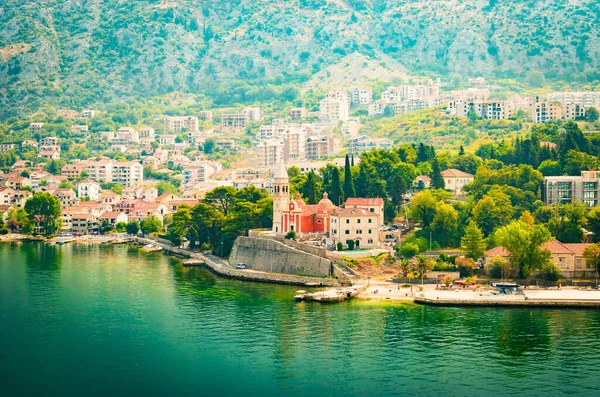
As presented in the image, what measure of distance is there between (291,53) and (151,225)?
10773 cm

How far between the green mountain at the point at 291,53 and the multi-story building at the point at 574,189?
3881 inches

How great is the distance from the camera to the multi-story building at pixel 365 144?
4464 inches

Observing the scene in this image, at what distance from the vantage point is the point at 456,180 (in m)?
74.9

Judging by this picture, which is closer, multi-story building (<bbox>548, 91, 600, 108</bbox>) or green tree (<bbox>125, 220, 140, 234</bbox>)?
green tree (<bbox>125, 220, 140, 234</bbox>)

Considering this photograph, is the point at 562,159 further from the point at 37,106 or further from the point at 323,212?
the point at 37,106

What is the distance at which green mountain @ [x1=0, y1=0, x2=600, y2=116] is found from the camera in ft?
558

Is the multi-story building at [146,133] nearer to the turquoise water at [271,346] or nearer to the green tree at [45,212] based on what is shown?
the green tree at [45,212]

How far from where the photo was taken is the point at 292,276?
57125 millimetres

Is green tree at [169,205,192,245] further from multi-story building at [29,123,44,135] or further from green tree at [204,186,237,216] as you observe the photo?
multi-story building at [29,123,44,135]

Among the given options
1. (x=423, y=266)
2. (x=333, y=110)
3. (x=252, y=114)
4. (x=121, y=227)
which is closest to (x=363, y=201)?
(x=423, y=266)

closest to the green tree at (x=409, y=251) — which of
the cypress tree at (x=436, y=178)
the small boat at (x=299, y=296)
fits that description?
the small boat at (x=299, y=296)

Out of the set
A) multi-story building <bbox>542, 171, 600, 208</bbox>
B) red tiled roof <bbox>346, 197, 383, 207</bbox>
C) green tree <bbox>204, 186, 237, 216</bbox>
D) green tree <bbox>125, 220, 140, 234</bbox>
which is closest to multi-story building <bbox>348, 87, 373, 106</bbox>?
green tree <bbox>125, 220, 140, 234</bbox>

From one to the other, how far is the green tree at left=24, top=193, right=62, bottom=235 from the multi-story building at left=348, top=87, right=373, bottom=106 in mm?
74715

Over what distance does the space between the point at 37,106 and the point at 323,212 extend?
124041 mm
